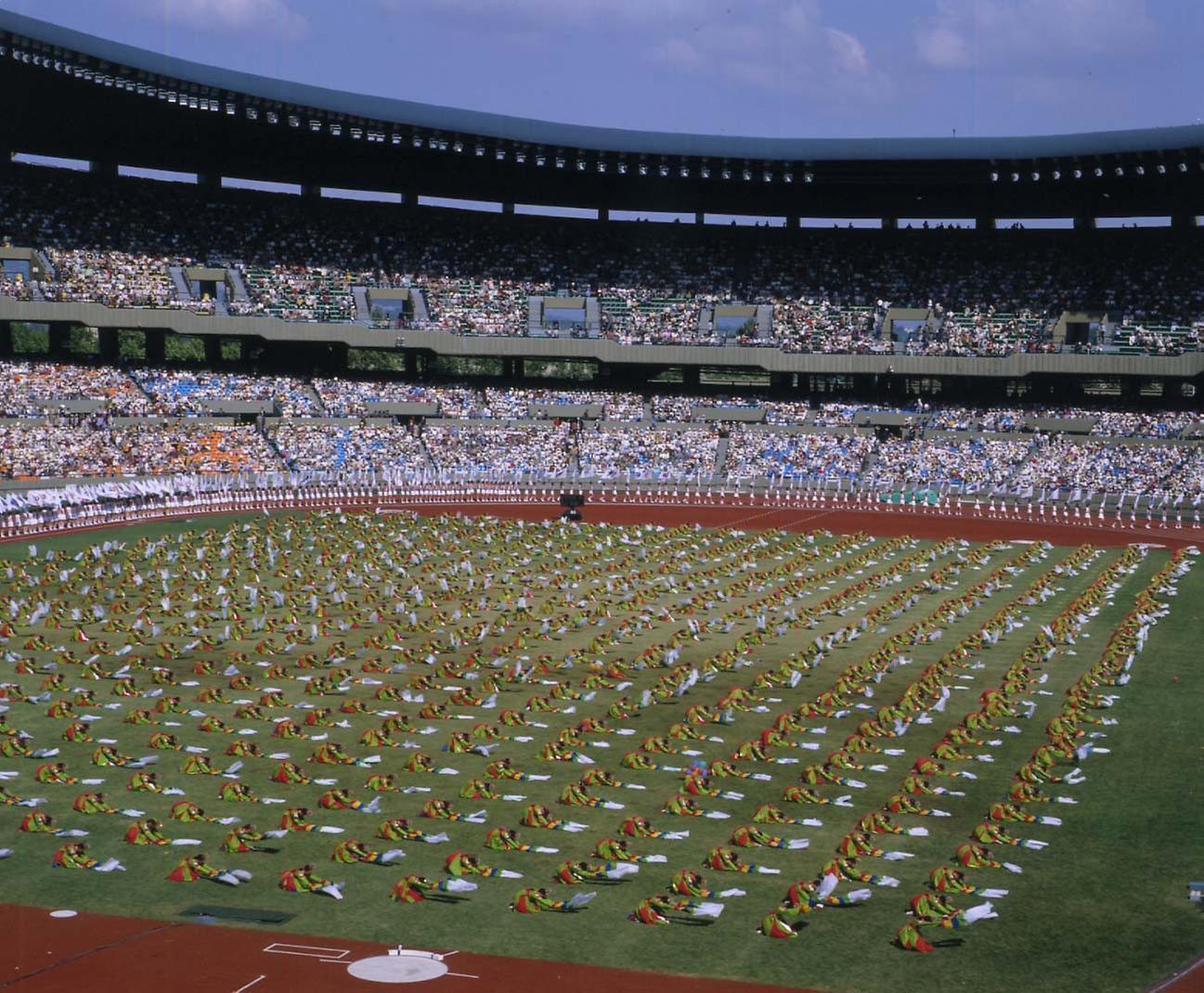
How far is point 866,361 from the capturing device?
282 ft

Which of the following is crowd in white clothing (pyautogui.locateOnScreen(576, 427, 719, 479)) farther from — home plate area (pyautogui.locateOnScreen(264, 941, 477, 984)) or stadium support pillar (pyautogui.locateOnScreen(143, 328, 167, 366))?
home plate area (pyautogui.locateOnScreen(264, 941, 477, 984))

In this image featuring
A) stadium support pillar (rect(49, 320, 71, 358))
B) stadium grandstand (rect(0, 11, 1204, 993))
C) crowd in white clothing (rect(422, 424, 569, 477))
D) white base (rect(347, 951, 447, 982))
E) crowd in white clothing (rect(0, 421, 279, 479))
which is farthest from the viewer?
stadium support pillar (rect(49, 320, 71, 358))

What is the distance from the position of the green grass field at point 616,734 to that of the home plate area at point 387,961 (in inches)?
19.2

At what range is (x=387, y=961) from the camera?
55.1ft

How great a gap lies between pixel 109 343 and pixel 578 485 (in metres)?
26.6

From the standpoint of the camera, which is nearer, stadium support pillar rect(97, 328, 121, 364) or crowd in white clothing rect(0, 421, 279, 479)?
crowd in white clothing rect(0, 421, 279, 479)

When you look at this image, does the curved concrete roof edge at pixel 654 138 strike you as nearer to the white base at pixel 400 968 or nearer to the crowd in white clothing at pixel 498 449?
the crowd in white clothing at pixel 498 449

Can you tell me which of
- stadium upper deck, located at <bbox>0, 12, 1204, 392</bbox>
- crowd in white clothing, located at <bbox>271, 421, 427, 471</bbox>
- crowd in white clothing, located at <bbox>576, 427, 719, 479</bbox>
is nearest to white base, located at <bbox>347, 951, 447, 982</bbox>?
crowd in white clothing, located at <bbox>271, 421, 427, 471</bbox>

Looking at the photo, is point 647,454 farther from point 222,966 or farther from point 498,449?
point 222,966

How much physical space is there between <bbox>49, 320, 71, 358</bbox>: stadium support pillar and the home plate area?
225 feet

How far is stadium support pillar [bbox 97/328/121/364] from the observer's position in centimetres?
8125

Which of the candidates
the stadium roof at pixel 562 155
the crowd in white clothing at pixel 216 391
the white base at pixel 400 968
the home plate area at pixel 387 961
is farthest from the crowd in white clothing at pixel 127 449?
the white base at pixel 400 968

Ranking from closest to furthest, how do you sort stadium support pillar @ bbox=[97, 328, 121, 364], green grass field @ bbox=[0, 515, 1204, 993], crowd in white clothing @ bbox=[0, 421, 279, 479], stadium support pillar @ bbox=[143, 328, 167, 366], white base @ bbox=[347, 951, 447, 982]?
1. white base @ bbox=[347, 951, 447, 982]
2. green grass field @ bbox=[0, 515, 1204, 993]
3. crowd in white clothing @ bbox=[0, 421, 279, 479]
4. stadium support pillar @ bbox=[97, 328, 121, 364]
5. stadium support pillar @ bbox=[143, 328, 167, 366]

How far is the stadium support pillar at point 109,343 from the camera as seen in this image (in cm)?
8125
